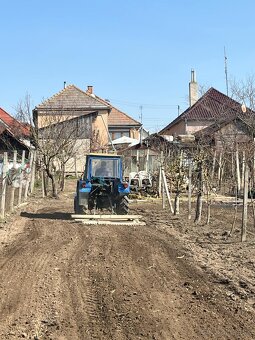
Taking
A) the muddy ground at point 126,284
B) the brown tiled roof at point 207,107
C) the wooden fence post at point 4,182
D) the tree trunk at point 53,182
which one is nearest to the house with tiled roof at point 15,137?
the tree trunk at point 53,182

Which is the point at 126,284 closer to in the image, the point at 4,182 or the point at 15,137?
the point at 4,182

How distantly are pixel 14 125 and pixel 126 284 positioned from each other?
3223 centimetres

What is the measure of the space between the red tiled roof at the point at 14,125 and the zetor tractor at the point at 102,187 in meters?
16.3

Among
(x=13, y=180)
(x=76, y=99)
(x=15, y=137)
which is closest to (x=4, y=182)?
(x=13, y=180)

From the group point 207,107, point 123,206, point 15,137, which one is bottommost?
point 123,206

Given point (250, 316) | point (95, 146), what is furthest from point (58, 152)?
point (250, 316)

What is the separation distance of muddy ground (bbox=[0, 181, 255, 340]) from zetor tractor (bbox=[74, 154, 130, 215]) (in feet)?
7.48

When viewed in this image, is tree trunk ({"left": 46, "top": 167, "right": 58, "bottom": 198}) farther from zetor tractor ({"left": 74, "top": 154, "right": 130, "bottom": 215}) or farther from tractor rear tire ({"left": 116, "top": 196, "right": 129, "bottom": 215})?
tractor rear tire ({"left": 116, "top": 196, "right": 129, "bottom": 215})

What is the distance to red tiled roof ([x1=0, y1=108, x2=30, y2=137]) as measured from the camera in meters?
34.8

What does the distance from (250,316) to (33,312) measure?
243cm

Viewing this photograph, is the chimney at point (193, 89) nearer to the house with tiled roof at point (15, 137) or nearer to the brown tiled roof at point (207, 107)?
the brown tiled roof at point (207, 107)

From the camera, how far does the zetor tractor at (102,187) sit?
1559 centimetres

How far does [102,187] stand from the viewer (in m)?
16.0

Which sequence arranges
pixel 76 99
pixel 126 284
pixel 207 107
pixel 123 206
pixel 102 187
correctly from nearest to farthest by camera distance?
pixel 126 284
pixel 123 206
pixel 102 187
pixel 207 107
pixel 76 99
